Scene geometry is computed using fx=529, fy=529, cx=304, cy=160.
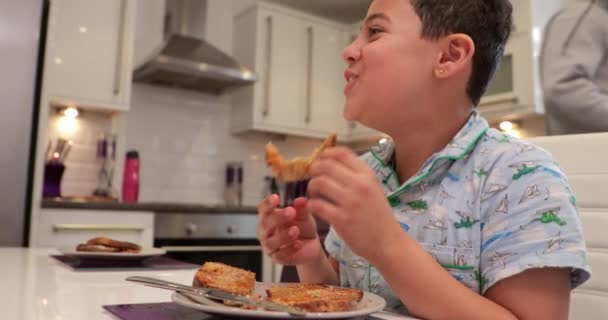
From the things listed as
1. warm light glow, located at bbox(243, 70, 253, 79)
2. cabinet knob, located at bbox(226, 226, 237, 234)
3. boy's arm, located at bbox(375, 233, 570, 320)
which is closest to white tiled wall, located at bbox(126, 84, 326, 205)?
warm light glow, located at bbox(243, 70, 253, 79)

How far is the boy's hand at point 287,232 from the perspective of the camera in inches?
28.4

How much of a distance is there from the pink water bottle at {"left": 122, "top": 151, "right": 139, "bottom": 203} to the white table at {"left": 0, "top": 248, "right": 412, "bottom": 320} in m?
1.81

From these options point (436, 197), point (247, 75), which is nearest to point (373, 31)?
point (436, 197)

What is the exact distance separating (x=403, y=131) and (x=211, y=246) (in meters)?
1.87

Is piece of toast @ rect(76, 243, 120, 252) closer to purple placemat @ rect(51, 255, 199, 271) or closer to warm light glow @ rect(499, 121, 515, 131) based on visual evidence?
purple placemat @ rect(51, 255, 199, 271)

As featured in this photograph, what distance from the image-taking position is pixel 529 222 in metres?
0.61

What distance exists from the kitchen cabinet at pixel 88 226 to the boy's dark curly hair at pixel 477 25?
1867mm

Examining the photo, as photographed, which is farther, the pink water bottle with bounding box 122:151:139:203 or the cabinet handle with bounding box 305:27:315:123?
the cabinet handle with bounding box 305:27:315:123

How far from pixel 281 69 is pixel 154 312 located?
2972 millimetres

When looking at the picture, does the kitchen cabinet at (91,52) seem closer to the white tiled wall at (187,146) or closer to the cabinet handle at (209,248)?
the white tiled wall at (187,146)

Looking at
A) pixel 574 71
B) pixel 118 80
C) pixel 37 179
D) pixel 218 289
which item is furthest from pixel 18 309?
pixel 118 80

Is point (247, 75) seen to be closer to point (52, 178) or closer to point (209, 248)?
point (209, 248)

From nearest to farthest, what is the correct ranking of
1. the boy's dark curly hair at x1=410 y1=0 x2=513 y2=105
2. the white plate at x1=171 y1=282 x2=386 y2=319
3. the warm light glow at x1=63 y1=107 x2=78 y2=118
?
the white plate at x1=171 y1=282 x2=386 y2=319, the boy's dark curly hair at x1=410 y1=0 x2=513 y2=105, the warm light glow at x1=63 y1=107 x2=78 y2=118

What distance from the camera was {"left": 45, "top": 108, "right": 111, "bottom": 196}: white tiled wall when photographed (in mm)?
2819
